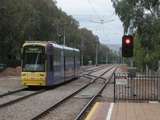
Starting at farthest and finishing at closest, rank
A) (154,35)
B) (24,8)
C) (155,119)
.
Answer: (24,8)
(154,35)
(155,119)

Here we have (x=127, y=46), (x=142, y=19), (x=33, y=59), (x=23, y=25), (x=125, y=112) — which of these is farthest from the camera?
(x=23, y=25)

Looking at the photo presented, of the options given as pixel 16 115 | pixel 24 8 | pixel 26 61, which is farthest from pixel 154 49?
pixel 24 8

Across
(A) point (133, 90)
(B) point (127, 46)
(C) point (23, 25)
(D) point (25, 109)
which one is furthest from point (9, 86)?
(C) point (23, 25)

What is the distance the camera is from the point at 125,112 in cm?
2062

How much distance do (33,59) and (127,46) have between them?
15241 millimetres

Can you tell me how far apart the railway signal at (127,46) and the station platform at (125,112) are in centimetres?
218

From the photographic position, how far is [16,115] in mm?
20641

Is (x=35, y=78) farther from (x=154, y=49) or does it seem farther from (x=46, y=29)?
(x=46, y=29)

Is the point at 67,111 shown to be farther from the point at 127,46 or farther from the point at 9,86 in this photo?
the point at 9,86

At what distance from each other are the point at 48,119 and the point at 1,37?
182 ft

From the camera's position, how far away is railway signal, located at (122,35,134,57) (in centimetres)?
2292

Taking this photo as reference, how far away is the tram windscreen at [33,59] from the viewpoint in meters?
37.3

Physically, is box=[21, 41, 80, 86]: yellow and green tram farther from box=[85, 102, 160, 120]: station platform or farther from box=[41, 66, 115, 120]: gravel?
box=[85, 102, 160, 120]: station platform

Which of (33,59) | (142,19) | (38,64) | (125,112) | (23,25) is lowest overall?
(125,112)
